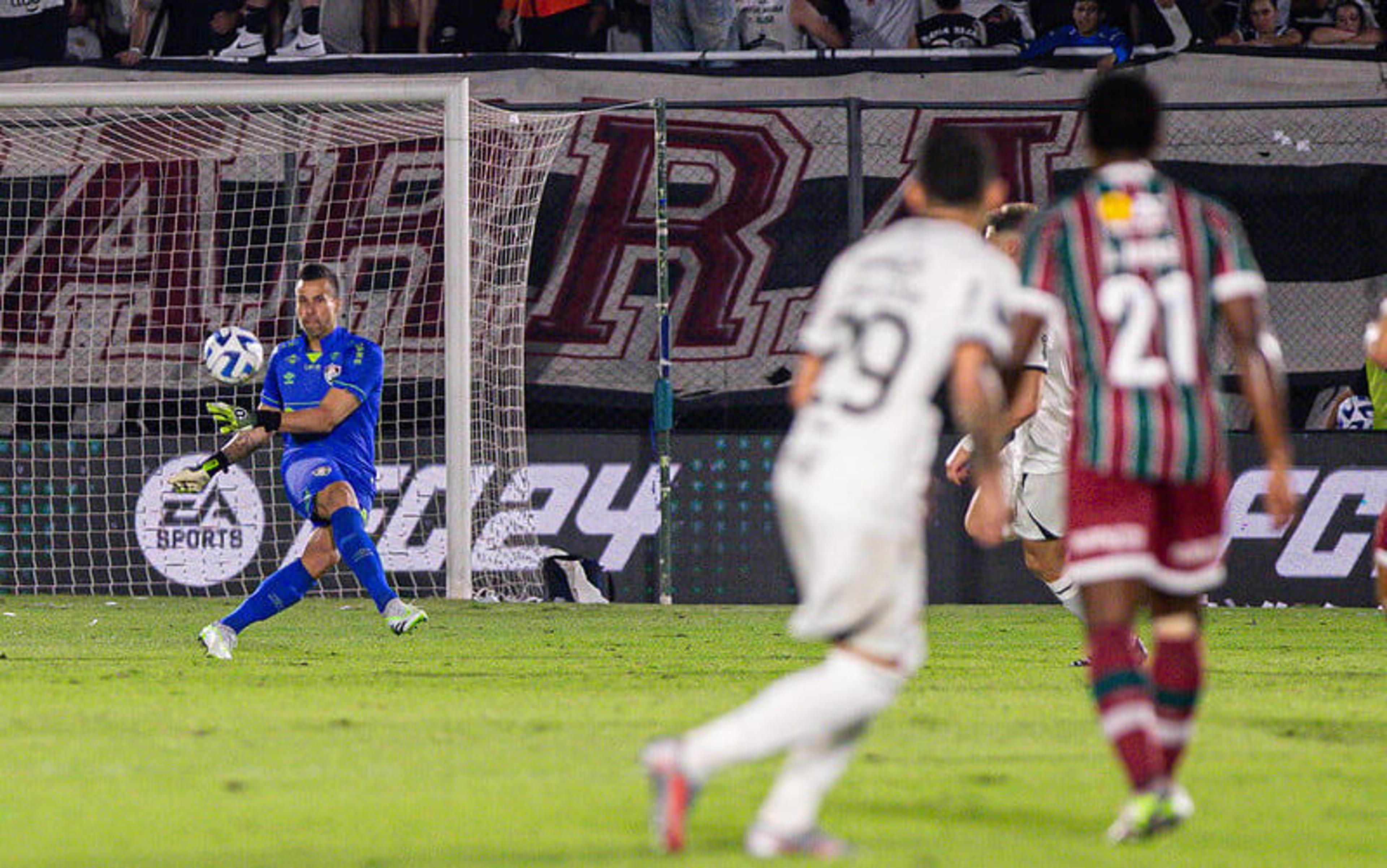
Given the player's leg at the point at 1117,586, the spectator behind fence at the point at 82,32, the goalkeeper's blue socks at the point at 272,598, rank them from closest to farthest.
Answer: the player's leg at the point at 1117,586
the goalkeeper's blue socks at the point at 272,598
the spectator behind fence at the point at 82,32

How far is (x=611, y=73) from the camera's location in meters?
16.2

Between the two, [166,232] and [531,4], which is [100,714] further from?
[531,4]

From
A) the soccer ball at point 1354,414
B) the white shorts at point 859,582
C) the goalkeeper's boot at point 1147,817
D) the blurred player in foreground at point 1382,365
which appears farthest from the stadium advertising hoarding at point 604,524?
the white shorts at point 859,582

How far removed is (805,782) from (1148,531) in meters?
1.12

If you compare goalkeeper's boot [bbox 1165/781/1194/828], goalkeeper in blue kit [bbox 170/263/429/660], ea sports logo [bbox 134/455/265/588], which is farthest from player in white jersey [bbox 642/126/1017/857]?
ea sports logo [bbox 134/455/265/588]

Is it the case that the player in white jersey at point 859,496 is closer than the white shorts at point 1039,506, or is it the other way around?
the player in white jersey at point 859,496

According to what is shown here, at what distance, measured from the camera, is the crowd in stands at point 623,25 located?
1686cm

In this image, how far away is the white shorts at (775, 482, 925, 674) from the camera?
4664 millimetres

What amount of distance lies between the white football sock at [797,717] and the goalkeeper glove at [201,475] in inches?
271

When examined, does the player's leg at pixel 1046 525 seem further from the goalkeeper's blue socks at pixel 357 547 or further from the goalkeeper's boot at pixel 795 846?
the goalkeeper's boot at pixel 795 846

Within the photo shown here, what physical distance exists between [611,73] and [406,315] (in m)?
2.34

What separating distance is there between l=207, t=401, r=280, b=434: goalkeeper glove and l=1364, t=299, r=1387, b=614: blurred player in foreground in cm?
576

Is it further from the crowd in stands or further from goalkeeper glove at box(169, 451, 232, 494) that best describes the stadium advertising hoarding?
goalkeeper glove at box(169, 451, 232, 494)

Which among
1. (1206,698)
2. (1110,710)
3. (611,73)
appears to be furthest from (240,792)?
(611,73)
